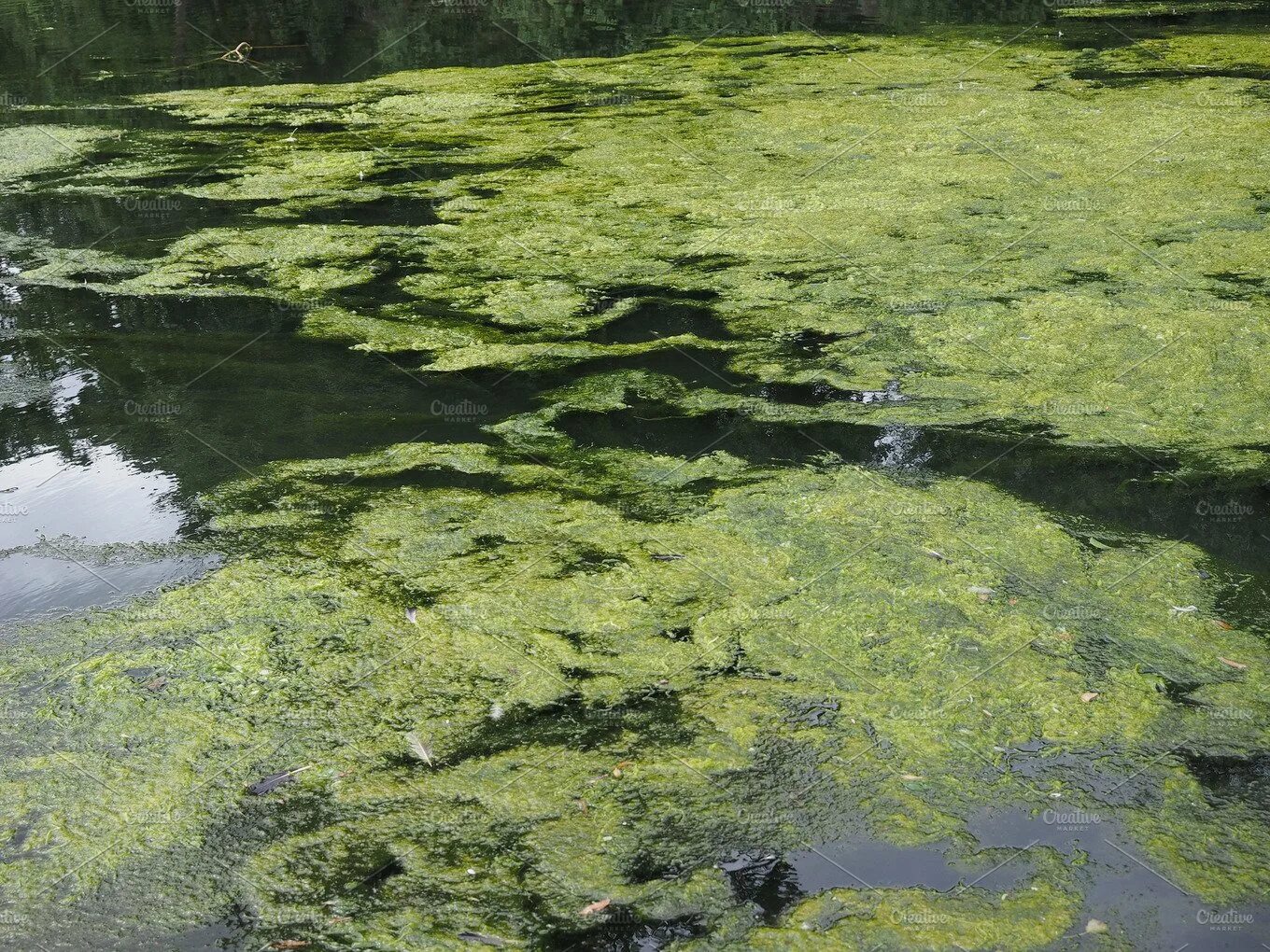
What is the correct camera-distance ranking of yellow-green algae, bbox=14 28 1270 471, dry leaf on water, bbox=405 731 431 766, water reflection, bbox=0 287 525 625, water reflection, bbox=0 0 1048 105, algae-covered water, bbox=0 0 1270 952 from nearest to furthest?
algae-covered water, bbox=0 0 1270 952, dry leaf on water, bbox=405 731 431 766, water reflection, bbox=0 287 525 625, yellow-green algae, bbox=14 28 1270 471, water reflection, bbox=0 0 1048 105

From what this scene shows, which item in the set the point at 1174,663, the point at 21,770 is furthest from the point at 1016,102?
the point at 21,770

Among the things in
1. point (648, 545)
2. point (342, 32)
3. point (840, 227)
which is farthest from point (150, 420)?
point (342, 32)

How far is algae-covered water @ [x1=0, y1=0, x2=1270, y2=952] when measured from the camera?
63.1 inches

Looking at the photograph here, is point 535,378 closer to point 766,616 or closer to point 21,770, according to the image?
point 766,616

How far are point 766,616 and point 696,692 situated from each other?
0.26 m

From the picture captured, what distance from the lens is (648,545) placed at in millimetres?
2379

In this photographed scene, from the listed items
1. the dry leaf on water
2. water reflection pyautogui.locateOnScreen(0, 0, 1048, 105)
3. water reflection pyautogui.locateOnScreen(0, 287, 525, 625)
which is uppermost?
water reflection pyautogui.locateOnScreen(0, 0, 1048, 105)

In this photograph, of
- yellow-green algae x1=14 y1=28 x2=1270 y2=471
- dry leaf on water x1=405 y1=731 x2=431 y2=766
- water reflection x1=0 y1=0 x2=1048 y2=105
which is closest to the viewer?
dry leaf on water x1=405 y1=731 x2=431 y2=766

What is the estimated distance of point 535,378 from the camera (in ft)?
10.5

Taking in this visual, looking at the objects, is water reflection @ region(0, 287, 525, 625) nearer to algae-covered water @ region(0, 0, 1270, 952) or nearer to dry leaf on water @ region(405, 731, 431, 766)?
algae-covered water @ region(0, 0, 1270, 952)

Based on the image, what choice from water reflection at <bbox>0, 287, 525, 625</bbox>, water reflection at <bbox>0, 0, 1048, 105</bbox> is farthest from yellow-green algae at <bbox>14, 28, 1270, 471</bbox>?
water reflection at <bbox>0, 0, 1048, 105</bbox>

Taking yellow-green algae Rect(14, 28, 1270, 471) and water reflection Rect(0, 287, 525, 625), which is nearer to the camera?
water reflection Rect(0, 287, 525, 625)

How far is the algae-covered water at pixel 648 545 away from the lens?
1603 mm

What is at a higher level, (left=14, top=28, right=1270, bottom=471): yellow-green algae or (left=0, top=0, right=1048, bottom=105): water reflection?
(left=0, top=0, right=1048, bottom=105): water reflection
